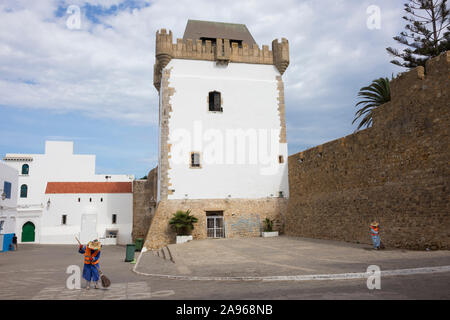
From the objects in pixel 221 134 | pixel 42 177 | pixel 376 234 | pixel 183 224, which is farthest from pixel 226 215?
pixel 42 177

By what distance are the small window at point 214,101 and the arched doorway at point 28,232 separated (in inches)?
866

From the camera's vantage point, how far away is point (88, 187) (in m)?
31.9

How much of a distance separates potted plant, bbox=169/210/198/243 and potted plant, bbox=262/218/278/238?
387 centimetres

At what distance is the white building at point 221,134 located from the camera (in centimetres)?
1894

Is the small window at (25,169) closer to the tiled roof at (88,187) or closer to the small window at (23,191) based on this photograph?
the small window at (23,191)

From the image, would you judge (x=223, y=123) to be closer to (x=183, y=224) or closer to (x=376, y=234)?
(x=183, y=224)

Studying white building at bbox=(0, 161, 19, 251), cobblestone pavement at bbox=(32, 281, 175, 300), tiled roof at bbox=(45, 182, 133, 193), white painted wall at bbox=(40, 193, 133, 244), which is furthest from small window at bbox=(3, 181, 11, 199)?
cobblestone pavement at bbox=(32, 281, 175, 300)

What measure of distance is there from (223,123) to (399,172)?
34.1 ft

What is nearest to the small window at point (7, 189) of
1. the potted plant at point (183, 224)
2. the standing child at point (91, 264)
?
the potted plant at point (183, 224)

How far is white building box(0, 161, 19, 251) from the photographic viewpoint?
76.1 feet

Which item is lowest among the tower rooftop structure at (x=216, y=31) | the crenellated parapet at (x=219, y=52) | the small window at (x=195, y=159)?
the small window at (x=195, y=159)

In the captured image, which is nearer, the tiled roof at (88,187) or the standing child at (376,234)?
the standing child at (376,234)

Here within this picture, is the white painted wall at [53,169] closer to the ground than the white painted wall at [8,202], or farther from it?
farther from it
